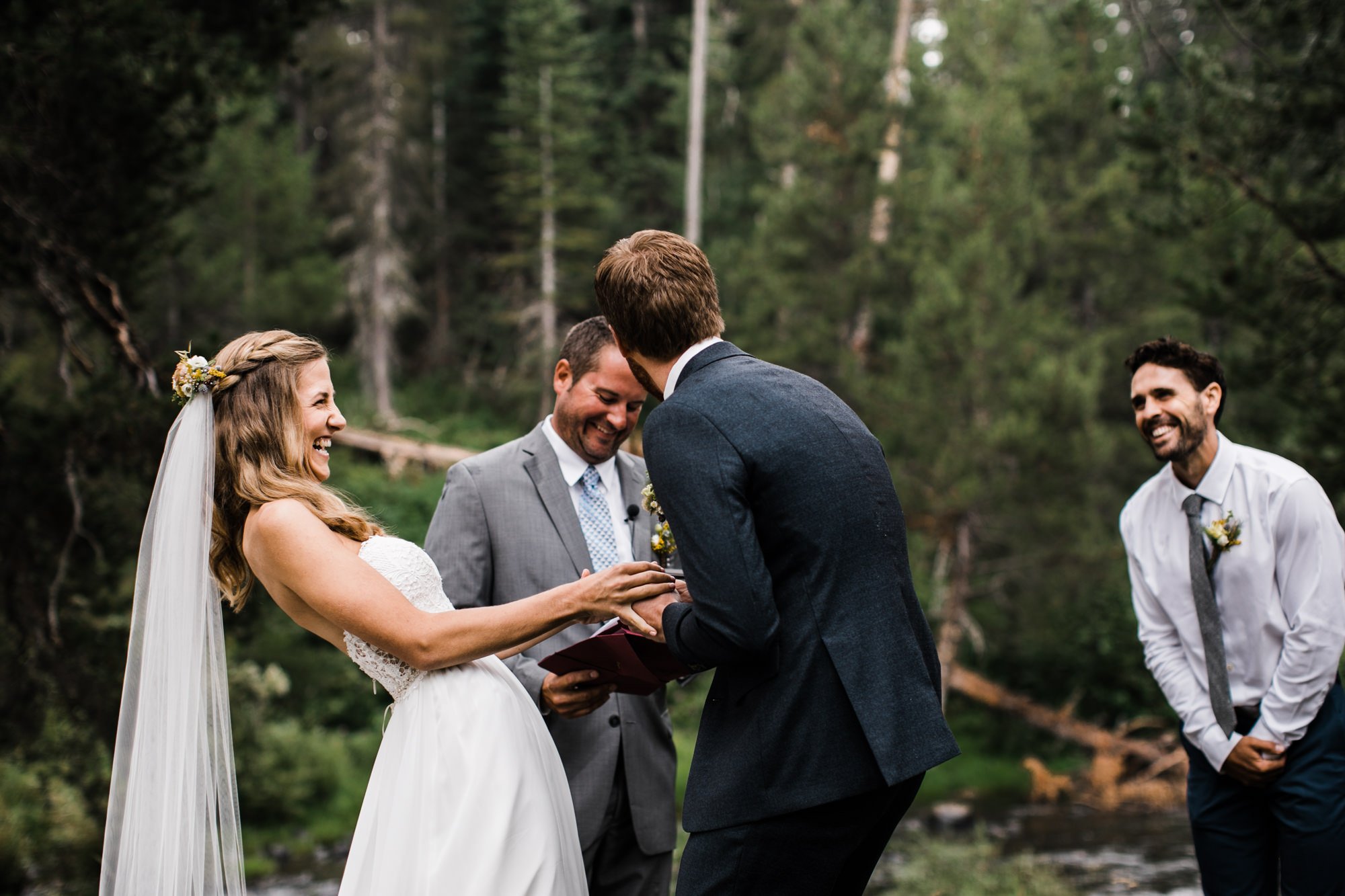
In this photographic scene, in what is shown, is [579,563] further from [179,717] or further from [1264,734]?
[1264,734]

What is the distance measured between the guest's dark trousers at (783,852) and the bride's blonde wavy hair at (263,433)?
4.40 ft

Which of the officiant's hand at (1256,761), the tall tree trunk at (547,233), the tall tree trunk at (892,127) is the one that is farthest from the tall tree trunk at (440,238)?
the officiant's hand at (1256,761)

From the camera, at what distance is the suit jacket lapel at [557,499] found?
3318mm

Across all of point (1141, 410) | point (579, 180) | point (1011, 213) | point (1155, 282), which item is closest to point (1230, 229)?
point (1011, 213)

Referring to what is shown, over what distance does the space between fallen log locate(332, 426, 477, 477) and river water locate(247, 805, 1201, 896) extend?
10851mm

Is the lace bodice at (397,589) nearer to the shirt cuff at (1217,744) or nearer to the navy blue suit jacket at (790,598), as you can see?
the navy blue suit jacket at (790,598)

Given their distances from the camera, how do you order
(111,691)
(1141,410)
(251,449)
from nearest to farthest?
(251,449) < (1141,410) < (111,691)

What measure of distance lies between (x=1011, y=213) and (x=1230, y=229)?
3060 mm

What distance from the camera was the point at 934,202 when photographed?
15.0 m

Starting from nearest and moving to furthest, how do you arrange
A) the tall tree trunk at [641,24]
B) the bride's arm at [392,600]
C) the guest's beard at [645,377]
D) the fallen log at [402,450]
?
the guest's beard at [645,377]
the bride's arm at [392,600]
the fallen log at [402,450]
the tall tree trunk at [641,24]

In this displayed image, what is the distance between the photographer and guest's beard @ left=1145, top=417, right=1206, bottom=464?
3.53 m

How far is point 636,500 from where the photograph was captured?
3.59 m

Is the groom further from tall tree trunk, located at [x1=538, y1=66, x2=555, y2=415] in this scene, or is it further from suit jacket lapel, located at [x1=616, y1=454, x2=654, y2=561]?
tall tree trunk, located at [x1=538, y1=66, x2=555, y2=415]

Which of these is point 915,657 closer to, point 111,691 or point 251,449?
point 251,449
